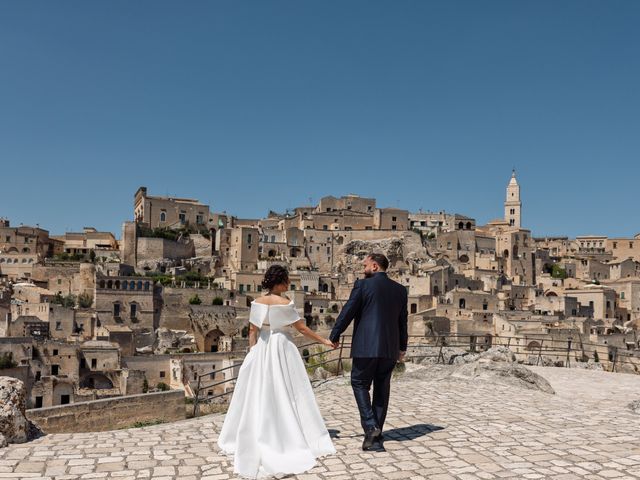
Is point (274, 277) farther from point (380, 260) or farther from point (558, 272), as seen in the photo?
point (558, 272)

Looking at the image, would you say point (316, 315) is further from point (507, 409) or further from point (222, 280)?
point (507, 409)

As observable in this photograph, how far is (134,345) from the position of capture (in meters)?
42.5

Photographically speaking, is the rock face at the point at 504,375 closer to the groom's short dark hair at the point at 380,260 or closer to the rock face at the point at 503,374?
the rock face at the point at 503,374

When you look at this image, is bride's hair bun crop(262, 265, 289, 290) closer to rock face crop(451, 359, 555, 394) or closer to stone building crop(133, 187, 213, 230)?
rock face crop(451, 359, 555, 394)

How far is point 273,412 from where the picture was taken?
5824 millimetres

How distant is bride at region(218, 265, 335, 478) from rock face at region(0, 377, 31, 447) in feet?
7.22

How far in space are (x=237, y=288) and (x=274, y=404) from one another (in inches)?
1973

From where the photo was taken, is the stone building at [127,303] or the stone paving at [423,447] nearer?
the stone paving at [423,447]

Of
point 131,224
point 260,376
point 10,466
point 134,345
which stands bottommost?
point 134,345

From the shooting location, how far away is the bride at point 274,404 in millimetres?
5625

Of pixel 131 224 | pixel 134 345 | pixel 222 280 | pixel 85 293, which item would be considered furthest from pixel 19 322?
pixel 131 224

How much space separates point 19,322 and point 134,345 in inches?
281

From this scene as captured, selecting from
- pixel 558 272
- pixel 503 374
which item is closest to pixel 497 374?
pixel 503 374

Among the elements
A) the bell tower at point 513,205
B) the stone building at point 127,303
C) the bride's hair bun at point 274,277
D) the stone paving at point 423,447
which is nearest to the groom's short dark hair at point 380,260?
the bride's hair bun at point 274,277
